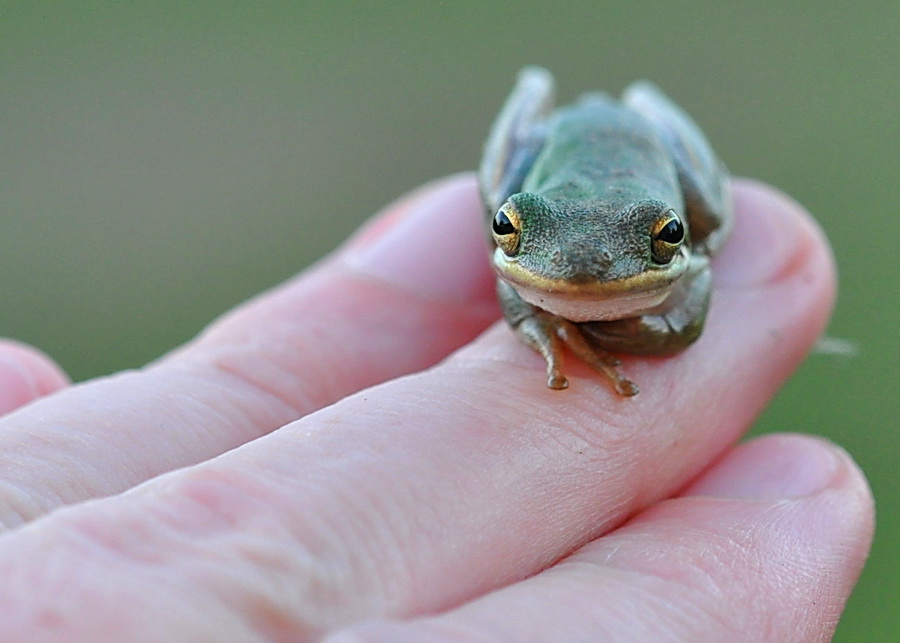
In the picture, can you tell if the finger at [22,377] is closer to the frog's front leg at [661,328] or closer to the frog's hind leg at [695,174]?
the frog's front leg at [661,328]

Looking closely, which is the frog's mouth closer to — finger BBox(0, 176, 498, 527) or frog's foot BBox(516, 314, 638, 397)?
frog's foot BBox(516, 314, 638, 397)

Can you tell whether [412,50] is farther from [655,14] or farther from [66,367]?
[66,367]

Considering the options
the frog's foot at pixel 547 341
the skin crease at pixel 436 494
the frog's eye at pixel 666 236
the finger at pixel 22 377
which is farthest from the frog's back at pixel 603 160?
the finger at pixel 22 377

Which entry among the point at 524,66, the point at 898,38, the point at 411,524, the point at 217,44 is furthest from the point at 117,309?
the point at 898,38

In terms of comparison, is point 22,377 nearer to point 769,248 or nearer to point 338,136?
point 769,248

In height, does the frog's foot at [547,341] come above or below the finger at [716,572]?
above

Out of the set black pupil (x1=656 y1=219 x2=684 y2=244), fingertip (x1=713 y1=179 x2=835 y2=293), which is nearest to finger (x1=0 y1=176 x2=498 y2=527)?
fingertip (x1=713 y1=179 x2=835 y2=293)

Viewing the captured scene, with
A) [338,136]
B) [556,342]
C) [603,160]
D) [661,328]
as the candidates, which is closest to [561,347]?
[556,342]
